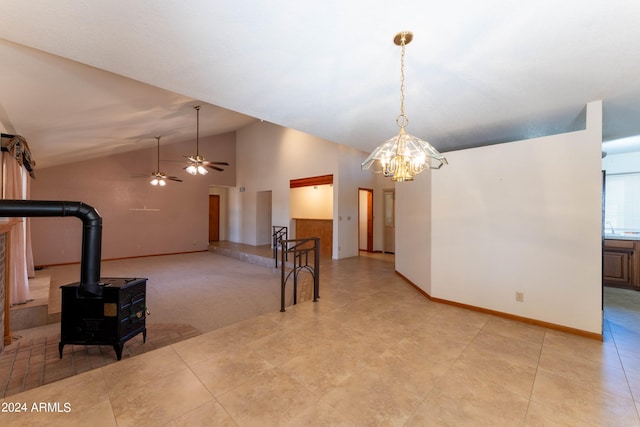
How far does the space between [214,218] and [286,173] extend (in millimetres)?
4682

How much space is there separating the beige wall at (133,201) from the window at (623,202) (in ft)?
36.1

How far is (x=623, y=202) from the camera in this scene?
5.26 metres

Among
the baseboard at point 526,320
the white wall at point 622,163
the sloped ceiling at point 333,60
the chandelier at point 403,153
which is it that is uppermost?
the sloped ceiling at point 333,60

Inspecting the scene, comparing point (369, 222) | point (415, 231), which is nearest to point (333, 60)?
point (415, 231)

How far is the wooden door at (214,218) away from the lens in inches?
442

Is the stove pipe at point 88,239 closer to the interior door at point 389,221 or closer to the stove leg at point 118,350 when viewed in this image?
the stove leg at point 118,350

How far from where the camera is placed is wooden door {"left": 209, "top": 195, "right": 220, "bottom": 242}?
36.8ft

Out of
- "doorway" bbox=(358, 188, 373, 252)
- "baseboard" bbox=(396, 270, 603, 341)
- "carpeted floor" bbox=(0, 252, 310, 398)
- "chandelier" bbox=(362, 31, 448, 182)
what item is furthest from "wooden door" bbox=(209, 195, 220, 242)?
"chandelier" bbox=(362, 31, 448, 182)

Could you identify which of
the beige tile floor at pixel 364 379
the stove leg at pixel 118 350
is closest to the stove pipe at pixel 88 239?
the stove leg at pixel 118 350

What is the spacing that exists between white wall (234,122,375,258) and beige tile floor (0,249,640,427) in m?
4.45

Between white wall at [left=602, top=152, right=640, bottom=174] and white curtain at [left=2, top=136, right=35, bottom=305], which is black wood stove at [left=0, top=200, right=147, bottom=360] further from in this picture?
white wall at [left=602, top=152, right=640, bottom=174]

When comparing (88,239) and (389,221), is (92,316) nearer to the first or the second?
(88,239)

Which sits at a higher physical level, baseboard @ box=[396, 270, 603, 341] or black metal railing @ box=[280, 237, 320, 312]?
black metal railing @ box=[280, 237, 320, 312]

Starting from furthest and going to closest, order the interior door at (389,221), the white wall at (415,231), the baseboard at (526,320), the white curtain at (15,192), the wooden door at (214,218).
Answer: the wooden door at (214,218), the interior door at (389,221), the white wall at (415,231), the white curtain at (15,192), the baseboard at (526,320)
